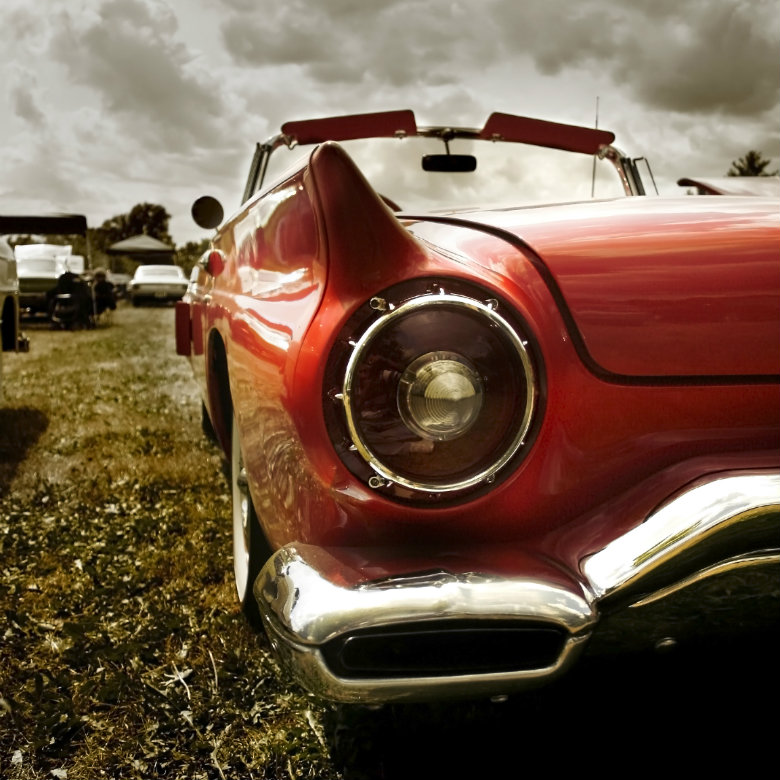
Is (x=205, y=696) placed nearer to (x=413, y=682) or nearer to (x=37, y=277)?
(x=413, y=682)

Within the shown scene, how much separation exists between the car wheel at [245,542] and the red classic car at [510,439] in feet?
1.96

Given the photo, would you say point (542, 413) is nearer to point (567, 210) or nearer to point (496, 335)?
Result: point (496, 335)

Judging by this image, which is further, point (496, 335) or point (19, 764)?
point (19, 764)

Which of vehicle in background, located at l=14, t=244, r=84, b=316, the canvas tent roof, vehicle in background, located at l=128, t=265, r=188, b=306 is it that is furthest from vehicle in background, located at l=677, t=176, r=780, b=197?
the canvas tent roof

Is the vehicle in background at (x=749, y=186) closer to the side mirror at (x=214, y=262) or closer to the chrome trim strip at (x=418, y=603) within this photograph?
the side mirror at (x=214, y=262)

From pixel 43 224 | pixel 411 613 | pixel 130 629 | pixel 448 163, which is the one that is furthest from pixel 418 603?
pixel 43 224

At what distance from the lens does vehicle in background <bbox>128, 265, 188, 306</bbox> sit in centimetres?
2353

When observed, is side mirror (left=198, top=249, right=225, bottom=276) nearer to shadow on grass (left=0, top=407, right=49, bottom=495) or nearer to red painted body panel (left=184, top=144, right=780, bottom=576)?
red painted body panel (left=184, top=144, right=780, bottom=576)

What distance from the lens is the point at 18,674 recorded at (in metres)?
2.15

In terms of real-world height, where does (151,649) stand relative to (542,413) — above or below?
below

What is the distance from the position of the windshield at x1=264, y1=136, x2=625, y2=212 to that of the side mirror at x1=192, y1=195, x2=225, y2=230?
30 centimetres

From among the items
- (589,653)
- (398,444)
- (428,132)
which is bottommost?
(589,653)

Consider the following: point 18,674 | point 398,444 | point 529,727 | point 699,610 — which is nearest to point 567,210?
point 398,444

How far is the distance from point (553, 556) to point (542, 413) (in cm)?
23
